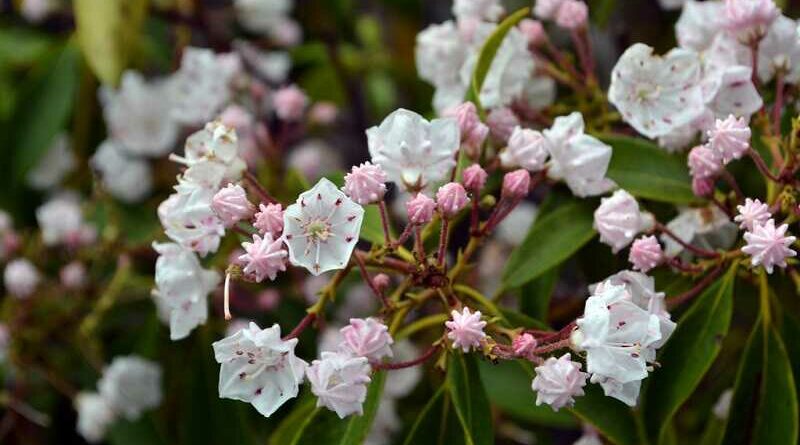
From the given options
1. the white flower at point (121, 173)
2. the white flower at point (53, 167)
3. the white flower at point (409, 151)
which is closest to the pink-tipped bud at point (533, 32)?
the white flower at point (409, 151)

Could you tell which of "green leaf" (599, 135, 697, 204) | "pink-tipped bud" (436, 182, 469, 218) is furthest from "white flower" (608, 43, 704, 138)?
"pink-tipped bud" (436, 182, 469, 218)

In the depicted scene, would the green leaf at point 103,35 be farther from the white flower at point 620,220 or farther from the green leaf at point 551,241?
the white flower at point 620,220

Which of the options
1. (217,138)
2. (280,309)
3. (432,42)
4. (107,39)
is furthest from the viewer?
(280,309)

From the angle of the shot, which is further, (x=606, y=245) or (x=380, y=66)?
(x=380, y=66)

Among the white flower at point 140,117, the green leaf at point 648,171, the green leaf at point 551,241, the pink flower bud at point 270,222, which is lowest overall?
the white flower at point 140,117

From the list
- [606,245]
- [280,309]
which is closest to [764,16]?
[606,245]

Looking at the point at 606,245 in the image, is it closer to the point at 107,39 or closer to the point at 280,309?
the point at 280,309

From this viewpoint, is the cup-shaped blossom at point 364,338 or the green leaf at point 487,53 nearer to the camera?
the cup-shaped blossom at point 364,338
